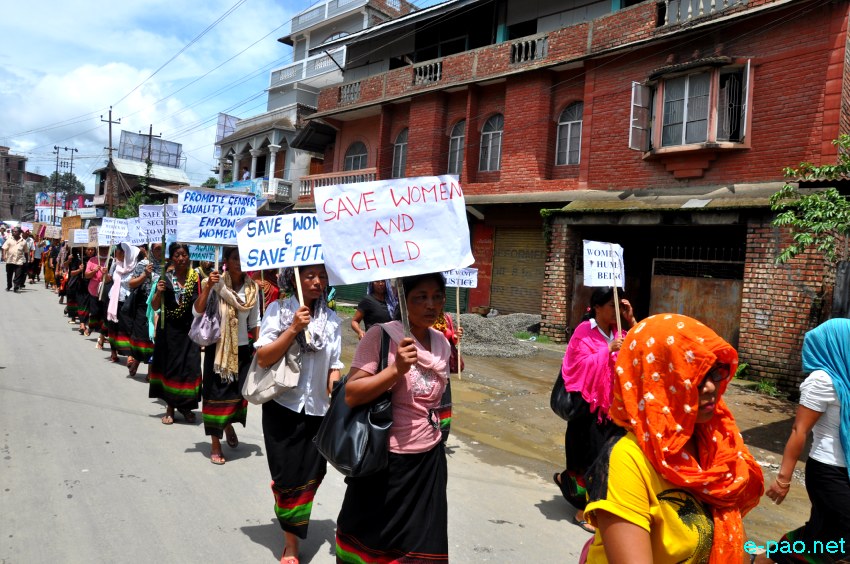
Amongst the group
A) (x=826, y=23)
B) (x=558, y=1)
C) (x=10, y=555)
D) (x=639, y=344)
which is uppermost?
(x=558, y=1)

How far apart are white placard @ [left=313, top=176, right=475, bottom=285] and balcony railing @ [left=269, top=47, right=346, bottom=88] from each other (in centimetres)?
2622

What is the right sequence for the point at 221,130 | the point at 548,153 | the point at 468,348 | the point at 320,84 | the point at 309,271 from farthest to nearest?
the point at 221,130 < the point at 320,84 < the point at 548,153 < the point at 468,348 < the point at 309,271

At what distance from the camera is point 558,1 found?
16.4 meters

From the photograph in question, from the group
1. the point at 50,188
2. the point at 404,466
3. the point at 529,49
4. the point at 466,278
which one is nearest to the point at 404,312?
the point at 404,466

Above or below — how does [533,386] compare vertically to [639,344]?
below

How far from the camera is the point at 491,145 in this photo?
1736cm

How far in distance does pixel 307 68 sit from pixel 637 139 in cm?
2052

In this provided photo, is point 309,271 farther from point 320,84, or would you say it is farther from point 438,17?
point 320,84

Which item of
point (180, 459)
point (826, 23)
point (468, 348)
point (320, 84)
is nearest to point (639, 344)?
point (180, 459)

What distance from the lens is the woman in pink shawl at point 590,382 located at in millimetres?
3896

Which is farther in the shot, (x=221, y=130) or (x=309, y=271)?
(x=221, y=130)

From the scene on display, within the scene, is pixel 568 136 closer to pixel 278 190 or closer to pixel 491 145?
pixel 491 145

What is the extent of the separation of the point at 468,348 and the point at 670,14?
8.20 metres

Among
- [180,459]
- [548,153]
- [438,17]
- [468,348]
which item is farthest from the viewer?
[438,17]
